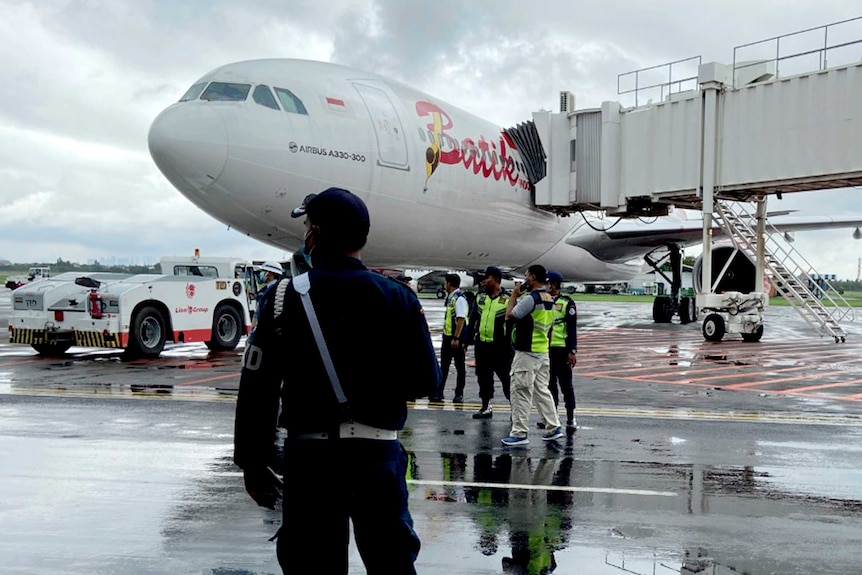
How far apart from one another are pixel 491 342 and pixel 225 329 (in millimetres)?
8945

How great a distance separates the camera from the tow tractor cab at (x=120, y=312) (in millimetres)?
15039

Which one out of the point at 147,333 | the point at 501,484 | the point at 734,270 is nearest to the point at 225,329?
the point at 147,333

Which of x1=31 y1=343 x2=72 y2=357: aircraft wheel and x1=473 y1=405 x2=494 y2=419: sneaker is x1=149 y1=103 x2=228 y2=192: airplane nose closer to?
x1=31 y1=343 x2=72 y2=357: aircraft wheel

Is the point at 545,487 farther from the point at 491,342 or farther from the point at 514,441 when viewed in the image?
the point at 491,342

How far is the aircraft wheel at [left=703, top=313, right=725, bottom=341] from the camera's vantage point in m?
20.7

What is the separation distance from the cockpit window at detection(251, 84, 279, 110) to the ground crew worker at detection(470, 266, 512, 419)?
541cm

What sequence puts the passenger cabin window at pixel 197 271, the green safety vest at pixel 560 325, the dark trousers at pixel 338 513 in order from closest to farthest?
the dark trousers at pixel 338 513
the green safety vest at pixel 560 325
the passenger cabin window at pixel 197 271

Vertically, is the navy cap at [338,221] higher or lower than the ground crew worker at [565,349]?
higher

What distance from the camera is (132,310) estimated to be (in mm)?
15211

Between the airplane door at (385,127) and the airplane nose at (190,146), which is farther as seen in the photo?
the airplane door at (385,127)

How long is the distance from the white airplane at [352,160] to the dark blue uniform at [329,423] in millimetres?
10083

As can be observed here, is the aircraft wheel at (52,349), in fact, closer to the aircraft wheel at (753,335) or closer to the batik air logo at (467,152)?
the batik air logo at (467,152)

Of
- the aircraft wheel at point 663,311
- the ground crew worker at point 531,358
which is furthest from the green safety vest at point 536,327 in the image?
the aircraft wheel at point 663,311

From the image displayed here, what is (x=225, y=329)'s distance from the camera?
1744 cm
